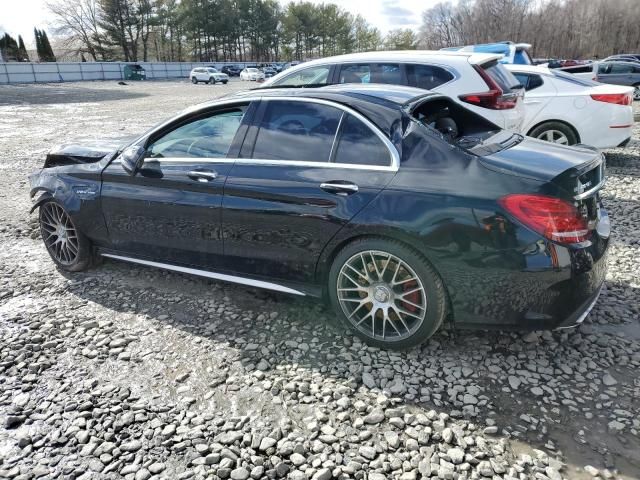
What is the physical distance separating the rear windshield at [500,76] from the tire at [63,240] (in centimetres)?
508

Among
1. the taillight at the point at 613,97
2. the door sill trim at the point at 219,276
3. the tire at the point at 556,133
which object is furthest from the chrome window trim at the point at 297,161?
the taillight at the point at 613,97

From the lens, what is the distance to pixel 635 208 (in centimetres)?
584

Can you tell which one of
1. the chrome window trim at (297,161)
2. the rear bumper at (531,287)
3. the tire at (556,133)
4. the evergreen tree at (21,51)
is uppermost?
the evergreen tree at (21,51)

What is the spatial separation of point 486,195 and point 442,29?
105 metres

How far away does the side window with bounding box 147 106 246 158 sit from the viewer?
11.9 feet

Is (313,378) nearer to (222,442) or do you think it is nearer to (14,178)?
(222,442)

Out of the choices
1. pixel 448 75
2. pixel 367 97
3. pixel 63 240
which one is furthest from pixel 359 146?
pixel 448 75

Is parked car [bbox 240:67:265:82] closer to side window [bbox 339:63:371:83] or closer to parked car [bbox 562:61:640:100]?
parked car [bbox 562:61:640:100]

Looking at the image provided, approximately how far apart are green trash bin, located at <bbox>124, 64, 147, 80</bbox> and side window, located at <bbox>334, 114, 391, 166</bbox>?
54.4m

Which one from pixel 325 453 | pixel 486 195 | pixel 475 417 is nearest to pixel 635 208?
pixel 486 195

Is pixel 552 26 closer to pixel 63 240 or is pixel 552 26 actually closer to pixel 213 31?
pixel 213 31

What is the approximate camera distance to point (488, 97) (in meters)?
6.07

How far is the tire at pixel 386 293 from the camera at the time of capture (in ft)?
9.57

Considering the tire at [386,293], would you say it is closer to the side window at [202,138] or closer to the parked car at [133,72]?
the side window at [202,138]
